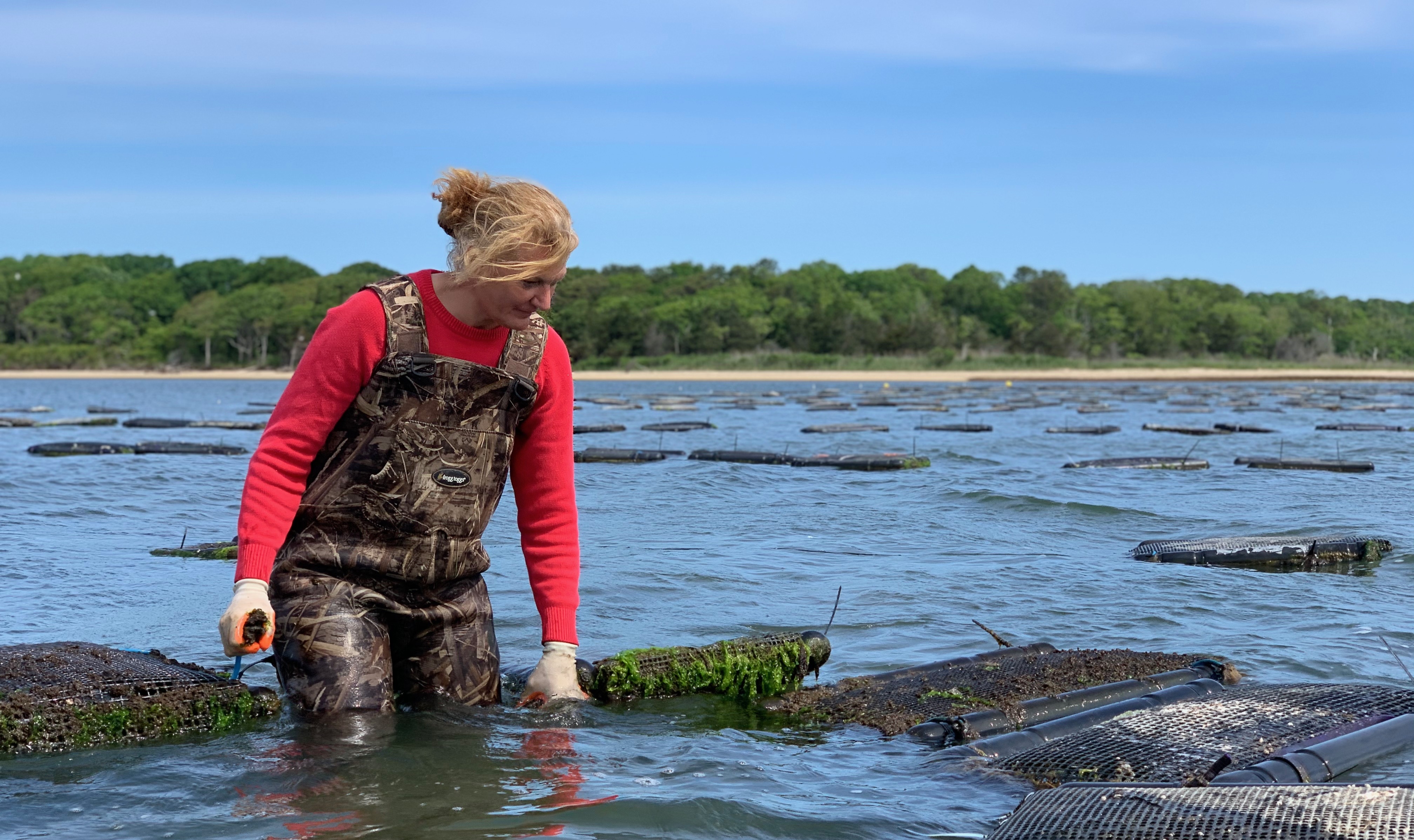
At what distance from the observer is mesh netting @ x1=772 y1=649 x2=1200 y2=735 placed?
5184mm

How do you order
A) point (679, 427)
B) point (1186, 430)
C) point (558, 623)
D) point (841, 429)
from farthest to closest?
point (841, 429) → point (679, 427) → point (1186, 430) → point (558, 623)

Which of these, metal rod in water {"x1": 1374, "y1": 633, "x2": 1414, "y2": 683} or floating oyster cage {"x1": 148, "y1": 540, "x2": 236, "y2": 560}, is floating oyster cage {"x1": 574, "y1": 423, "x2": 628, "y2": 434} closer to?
floating oyster cage {"x1": 148, "y1": 540, "x2": 236, "y2": 560}

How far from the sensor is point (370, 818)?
382 centimetres

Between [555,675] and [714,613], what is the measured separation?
366 centimetres

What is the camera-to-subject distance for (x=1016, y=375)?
90.9 meters

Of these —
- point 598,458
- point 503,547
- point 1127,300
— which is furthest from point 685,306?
point 503,547

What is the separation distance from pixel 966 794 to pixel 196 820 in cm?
243

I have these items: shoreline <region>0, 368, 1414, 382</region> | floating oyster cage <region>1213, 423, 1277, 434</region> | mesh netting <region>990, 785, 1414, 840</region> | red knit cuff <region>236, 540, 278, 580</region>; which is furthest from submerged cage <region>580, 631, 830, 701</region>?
shoreline <region>0, 368, 1414, 382</region>

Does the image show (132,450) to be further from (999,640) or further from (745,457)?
(999,640)

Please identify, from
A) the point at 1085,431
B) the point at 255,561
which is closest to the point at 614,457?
the point at 1085,431

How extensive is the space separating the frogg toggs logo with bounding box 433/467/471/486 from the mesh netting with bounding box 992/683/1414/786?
2.10 m

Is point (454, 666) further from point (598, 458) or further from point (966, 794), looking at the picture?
point (598, 458)

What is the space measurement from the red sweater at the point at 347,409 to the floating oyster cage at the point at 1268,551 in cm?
709

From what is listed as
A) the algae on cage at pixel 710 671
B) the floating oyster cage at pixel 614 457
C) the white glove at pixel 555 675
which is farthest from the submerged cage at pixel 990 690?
the floating oyster cage at pixel 614 457
